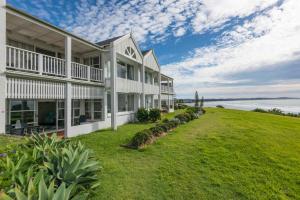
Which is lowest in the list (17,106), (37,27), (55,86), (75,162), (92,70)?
(75,162)

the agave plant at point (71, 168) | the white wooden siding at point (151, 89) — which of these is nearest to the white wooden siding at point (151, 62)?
the white wooden siding at point (151, 89)

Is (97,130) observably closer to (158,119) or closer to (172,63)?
(158,119)

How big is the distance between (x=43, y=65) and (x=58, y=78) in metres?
1.10

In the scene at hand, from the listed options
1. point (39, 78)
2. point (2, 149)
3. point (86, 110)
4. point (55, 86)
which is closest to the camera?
point (2, 149)

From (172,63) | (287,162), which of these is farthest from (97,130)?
(172,63)

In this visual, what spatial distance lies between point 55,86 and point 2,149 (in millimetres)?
5340

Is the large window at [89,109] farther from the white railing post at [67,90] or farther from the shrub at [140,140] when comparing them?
the shrub at [140,140]

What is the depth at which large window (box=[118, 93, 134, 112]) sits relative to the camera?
53.2 ft

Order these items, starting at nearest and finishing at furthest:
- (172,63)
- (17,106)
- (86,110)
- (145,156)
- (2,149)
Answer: (2,149), (145,156), (17,106), (86,110), (172,63)

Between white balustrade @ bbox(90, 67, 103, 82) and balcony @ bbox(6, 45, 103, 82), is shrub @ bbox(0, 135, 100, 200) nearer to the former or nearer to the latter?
balcony @ bbox(6, 45, 103, 82)

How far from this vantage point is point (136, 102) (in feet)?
59.2

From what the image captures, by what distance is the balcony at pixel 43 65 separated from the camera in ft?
25.5

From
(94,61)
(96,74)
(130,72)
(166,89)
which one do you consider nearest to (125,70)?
(130,72)

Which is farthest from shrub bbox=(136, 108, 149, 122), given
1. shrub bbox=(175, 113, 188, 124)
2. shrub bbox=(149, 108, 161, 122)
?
shrub bbox=(175, 113, 188, 124)
